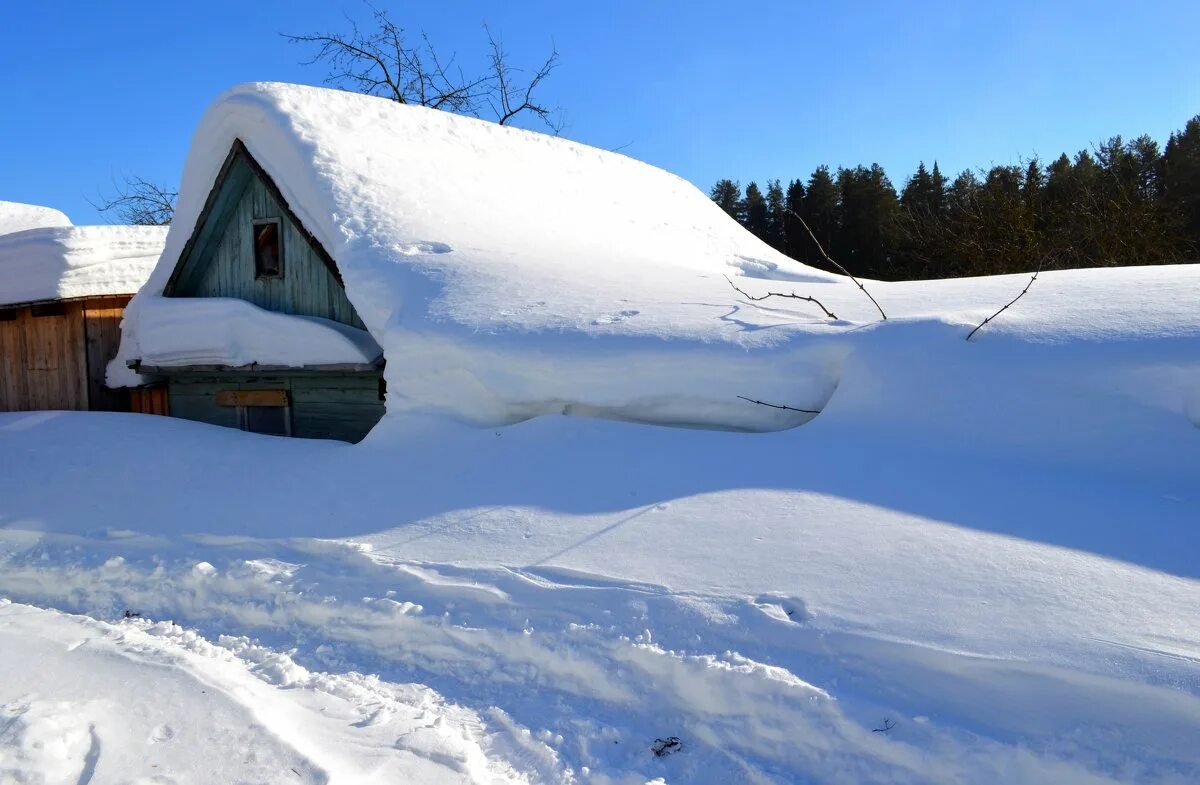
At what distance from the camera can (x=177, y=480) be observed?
6.74 m

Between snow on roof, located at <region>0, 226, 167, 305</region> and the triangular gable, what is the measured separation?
5.71 feet

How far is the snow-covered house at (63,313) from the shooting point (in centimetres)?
1017

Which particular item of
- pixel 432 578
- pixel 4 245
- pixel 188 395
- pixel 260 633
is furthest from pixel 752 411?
pixel 4 245

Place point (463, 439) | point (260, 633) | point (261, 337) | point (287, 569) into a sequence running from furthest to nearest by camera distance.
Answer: point (261, 337)
point (463, 439)
point (287, 569)
point (260, 633)

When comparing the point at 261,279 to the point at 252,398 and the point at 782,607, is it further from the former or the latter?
the point at 782,607

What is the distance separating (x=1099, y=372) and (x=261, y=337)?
7.65 metres

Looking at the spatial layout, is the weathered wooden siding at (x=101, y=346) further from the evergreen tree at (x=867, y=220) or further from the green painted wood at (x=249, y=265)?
the evergreen tree at (x=867, y=220)

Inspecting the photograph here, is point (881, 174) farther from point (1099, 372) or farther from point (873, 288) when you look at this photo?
point (1099, 372)

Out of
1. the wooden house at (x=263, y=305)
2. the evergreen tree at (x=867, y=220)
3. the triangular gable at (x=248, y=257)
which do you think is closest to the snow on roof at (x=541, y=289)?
the triangular gable at (x=248, y=257)

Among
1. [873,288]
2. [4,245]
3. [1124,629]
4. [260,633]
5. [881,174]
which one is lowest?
[260,633]

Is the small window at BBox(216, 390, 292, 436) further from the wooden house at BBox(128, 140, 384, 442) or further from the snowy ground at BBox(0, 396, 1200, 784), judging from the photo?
the snowy ground at BBox(0, 396, 1200, 784)

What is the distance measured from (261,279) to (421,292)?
10.2 feet

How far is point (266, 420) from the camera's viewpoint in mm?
8930

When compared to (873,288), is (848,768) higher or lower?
lower
